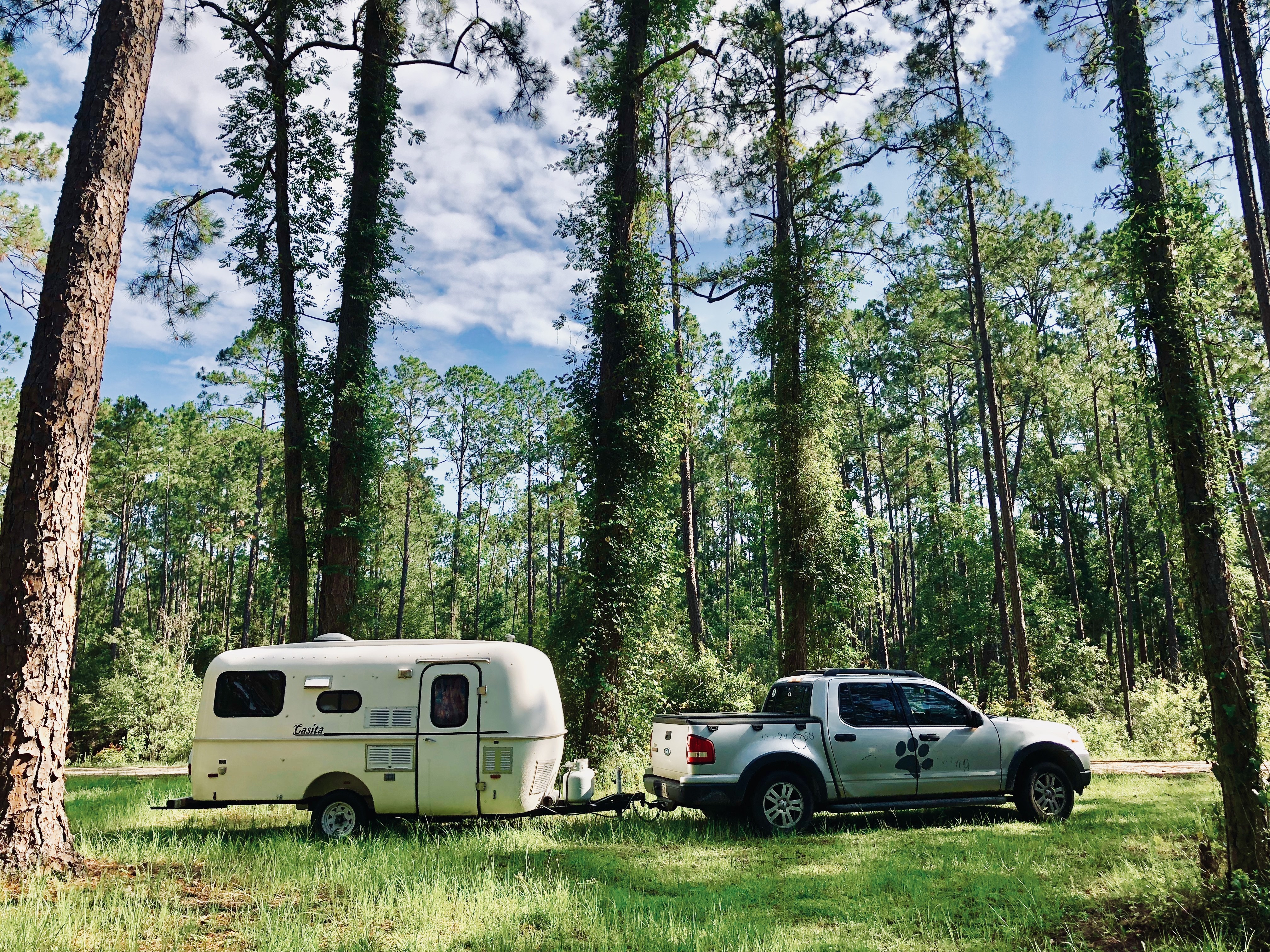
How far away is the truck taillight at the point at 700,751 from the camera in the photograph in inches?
340

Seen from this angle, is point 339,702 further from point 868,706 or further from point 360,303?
point 360,303

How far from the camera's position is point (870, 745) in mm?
9195

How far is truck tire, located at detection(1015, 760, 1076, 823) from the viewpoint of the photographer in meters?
9.38

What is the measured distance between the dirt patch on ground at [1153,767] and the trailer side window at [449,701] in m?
11.1

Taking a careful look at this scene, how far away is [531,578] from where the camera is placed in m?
42.3

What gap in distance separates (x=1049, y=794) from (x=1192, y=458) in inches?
215

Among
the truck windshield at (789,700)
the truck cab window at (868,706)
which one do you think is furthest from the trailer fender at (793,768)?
the truck cab window at (868,706)

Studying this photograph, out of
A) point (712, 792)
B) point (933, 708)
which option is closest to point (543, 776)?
point (712, 792)

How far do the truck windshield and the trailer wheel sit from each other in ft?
16.2

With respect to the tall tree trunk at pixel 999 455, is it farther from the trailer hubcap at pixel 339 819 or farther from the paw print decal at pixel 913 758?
the trailer hubcap at pixel 339 819

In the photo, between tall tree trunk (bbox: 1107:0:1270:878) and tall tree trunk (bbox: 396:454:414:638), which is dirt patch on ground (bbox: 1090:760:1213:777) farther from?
tall tree trunk (bbox: 396:454:414:638)

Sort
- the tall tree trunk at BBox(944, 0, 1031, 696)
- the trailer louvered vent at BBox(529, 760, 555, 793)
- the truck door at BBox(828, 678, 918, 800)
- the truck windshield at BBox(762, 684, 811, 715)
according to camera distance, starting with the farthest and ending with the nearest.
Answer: the tall tree trunk at BBox(944, 0, 1031, 696) → the truck windshield at BBox(762, 684, 811, 715) → the truck door at BBox(828, 678, 918, 800) → the trailer louvered vent at BBox(529, 760, 555, 793)

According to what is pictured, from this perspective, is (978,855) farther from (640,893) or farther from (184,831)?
(184,831)

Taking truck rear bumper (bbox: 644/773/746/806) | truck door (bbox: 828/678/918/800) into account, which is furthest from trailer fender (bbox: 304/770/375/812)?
truck door (bbox: 828/678/918/800)
